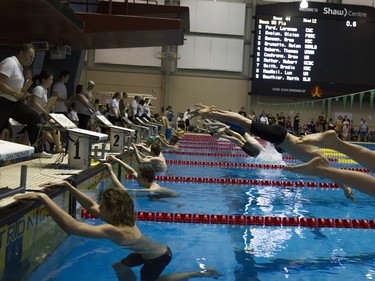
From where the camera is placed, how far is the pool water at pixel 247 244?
13.4 ft

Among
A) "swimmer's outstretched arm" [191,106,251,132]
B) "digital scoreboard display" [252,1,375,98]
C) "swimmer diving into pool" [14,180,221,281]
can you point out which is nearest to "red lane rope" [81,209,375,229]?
"swimmer's outstretched arm" [191,106,251,132]

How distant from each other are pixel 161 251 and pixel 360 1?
1004 inches

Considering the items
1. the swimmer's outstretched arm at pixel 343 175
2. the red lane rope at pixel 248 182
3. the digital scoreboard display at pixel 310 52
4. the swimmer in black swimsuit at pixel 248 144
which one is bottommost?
the red lane rope at pixel 248 182

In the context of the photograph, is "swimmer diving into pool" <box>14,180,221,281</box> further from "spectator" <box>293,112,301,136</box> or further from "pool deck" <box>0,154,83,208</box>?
"spectator" <box>293,112,301,136</box>

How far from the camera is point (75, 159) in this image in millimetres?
5914

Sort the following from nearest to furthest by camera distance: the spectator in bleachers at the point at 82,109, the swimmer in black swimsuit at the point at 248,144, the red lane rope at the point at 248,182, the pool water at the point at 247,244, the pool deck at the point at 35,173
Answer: the pool water at the point at 247,244 → the pool deck at the point at 35,173 → the red lane rope at the point at 248,182 → the spectator in bleachers at the point at 82,109 → the swimmer in black swimsuit at the point at 248,144

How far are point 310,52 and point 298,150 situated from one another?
20442 millimetres

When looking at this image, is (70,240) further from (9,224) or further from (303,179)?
(303,179)

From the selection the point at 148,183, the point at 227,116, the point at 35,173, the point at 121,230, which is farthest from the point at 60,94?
the point at 121,230

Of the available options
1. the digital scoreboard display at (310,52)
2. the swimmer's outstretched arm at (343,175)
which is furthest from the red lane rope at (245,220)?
the digital scoreboard display at (310,52)

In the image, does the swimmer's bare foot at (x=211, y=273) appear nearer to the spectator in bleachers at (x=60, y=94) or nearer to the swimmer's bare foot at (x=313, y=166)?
the swimmer's bare foot at (x=313, y=166)

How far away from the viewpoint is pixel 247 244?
16.1 ft

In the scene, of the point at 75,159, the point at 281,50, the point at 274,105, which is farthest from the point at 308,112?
the point at 75,159

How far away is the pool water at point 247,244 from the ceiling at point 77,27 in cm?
294
